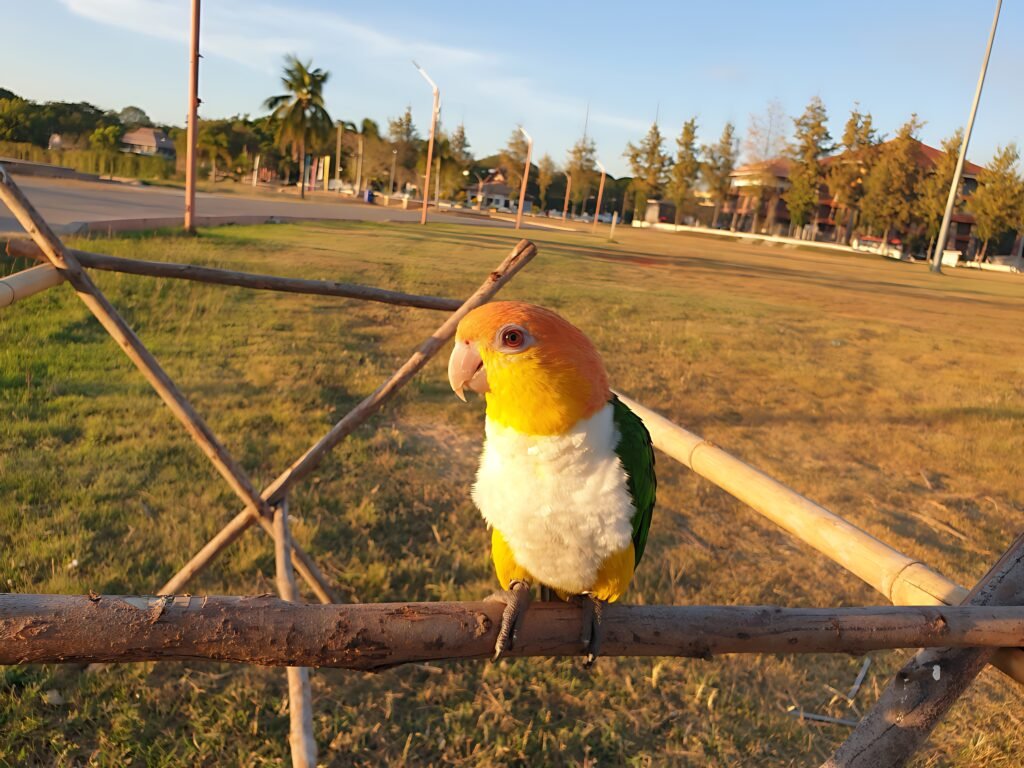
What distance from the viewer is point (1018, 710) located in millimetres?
3043

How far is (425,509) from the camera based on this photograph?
4.29 m

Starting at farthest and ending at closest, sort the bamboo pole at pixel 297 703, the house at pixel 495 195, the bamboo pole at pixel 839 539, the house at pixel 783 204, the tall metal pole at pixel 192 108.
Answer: the house at pixel 495 195, the house at pixel 783 204, the tall metal pole at pixel 192 108, the bamboo pole at pixel 297 703, the bamboo pole at pixel 839 539

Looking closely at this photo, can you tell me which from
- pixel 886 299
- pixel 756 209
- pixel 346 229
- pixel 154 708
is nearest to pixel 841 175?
pixel 756 209

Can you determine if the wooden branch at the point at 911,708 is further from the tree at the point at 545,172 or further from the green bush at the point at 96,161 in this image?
the tree at the point at 545,172

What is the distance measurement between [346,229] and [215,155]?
3514 cm

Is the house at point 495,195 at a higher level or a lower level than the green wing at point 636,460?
higher

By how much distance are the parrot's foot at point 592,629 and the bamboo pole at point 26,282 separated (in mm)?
2359

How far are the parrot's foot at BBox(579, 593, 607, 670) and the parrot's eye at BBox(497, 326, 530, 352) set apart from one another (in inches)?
21.3

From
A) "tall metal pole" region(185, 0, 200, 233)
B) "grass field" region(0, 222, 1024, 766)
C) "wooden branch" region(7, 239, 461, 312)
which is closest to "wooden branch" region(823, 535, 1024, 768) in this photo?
"grass field" region(0, 222, 1024, 766)

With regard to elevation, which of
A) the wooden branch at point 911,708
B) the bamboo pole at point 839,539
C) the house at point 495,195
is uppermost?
the house at point 495,195

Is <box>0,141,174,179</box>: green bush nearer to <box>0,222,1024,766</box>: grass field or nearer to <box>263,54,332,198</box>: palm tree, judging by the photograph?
<box>263,54,332,198</box>: palm tree

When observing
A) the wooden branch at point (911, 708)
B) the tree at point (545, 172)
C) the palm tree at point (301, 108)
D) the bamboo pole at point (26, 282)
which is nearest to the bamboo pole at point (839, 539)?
the wooden branch at point (911, 708)

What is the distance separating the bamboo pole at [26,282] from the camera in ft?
8.06

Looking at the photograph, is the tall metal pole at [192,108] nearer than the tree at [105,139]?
Yes
